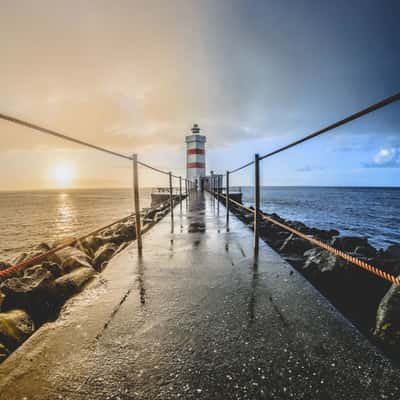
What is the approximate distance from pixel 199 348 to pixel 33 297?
141 centimetres

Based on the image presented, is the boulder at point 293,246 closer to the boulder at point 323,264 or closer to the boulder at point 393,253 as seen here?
the boulder at point 323,264

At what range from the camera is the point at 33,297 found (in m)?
1.75

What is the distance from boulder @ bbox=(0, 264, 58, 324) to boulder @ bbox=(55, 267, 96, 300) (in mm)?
51

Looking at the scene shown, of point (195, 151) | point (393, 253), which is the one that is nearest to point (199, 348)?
point (393, 253)

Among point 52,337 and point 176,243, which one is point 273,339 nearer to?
point 52,337

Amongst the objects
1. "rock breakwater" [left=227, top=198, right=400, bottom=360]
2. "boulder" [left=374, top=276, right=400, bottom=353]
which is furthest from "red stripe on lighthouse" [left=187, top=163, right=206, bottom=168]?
"boulder" [left=374, top=276, right=400, bottom=353]

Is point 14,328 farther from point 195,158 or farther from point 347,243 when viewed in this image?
point 195,158

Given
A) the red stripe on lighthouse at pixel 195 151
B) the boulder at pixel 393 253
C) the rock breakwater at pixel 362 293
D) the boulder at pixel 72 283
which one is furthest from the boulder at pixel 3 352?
the red stripe on lighthouse at pixel 195 151

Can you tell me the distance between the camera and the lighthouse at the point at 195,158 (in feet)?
70.6

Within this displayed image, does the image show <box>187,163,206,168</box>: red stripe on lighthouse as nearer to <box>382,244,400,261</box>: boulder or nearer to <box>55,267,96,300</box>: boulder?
<box>382,244,400,261</box>: boulder

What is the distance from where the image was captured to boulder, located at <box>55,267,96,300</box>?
1840mm

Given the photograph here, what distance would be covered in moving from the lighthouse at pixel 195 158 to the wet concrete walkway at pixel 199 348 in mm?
19687

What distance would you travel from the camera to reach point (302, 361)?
3.38ft

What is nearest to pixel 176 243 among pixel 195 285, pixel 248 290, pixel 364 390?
pixel 195 285
